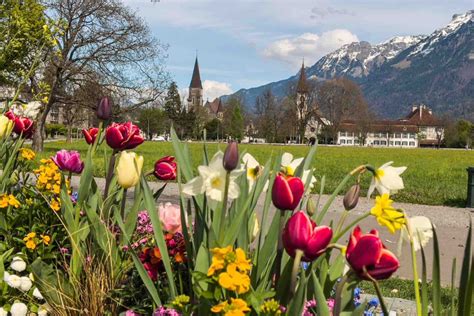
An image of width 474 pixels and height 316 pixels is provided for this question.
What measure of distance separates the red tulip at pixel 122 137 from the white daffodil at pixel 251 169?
65 centimetres

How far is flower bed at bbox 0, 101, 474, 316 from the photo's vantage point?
1.49 metres

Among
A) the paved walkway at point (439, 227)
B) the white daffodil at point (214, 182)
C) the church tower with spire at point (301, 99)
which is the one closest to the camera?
the white daffodil at point (214, 182)

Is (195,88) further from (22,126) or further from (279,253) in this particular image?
(279,253)

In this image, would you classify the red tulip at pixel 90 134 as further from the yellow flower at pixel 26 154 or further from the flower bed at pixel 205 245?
the yellow flower at pixel 26 154

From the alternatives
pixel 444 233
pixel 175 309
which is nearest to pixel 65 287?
pixel 175 309

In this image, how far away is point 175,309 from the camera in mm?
1744

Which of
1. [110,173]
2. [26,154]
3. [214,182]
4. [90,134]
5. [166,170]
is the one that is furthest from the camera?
[26,154]

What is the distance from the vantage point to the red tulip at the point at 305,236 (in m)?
1.48

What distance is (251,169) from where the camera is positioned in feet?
6.86

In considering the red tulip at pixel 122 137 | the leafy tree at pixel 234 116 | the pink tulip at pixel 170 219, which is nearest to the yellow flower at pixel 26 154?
the red tulip at pixel 122 137

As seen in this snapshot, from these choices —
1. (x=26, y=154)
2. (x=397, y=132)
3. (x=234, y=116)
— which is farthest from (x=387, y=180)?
(x=397, y=132)

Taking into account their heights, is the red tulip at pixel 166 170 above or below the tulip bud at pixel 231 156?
below

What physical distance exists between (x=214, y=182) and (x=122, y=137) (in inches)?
39.4

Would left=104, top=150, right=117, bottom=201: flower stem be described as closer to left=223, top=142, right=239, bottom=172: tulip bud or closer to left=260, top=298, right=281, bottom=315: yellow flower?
left=223, top=142, right=239, bottom=172: tulip bud
